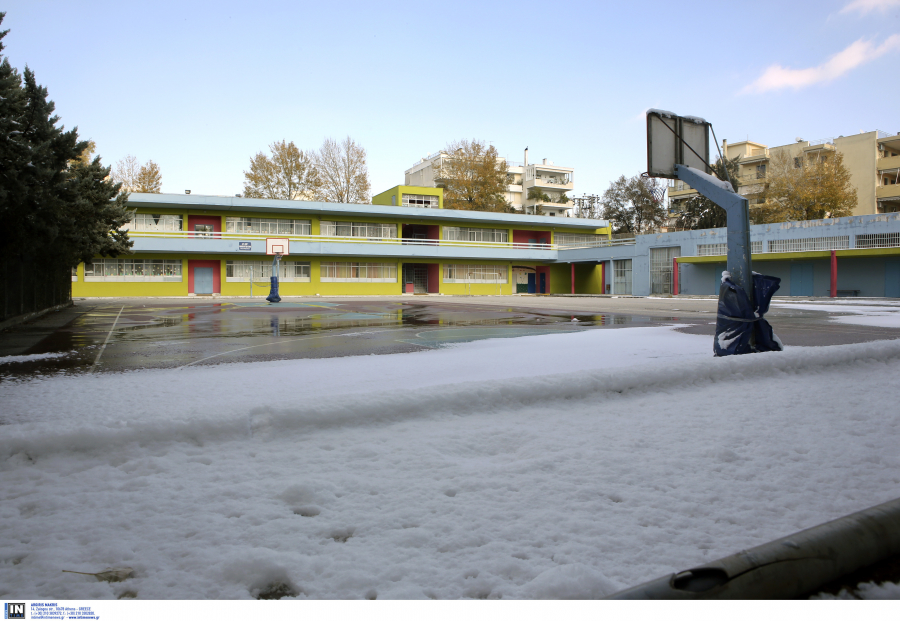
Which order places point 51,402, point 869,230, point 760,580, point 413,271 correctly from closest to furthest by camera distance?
point 760,580 < point 51,402 < point 869,230 < point 413,271

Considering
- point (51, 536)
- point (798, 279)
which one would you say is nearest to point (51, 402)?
point (51, 536)

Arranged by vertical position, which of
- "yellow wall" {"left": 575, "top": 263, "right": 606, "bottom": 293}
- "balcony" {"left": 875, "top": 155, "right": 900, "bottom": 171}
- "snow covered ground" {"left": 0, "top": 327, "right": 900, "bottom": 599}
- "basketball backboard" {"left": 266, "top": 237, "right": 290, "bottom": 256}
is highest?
"balcony" {"left": 875, "top": 155, "right": 900, "bottom": 171}

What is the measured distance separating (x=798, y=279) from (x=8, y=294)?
41.3 metres

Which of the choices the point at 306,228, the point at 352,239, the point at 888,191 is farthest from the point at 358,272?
the point at 888,191

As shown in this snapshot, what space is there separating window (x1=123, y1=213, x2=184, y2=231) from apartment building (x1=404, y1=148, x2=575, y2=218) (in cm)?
4309

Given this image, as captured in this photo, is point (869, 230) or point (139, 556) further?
point (869, 230)

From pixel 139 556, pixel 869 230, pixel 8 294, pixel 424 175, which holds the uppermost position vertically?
pixel 424 175

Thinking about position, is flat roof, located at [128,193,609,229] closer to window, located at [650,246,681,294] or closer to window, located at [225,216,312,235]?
window, located at [225,216,312,235]

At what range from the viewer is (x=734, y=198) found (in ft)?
23.4

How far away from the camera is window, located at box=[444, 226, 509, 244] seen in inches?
2104

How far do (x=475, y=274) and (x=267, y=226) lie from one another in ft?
62.1

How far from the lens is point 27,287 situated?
53.6 feet

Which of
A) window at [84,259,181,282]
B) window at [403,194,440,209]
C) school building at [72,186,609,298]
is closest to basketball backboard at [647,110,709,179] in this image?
school building at [72,186,609,298]

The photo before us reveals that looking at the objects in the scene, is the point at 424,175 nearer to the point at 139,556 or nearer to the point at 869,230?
the point at 869,230
